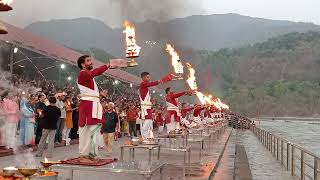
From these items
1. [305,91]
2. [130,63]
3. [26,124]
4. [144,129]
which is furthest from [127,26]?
[305,91]

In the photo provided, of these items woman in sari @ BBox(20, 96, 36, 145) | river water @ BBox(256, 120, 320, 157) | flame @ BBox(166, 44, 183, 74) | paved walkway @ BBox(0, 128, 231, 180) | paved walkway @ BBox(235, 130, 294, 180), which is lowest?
river water @ BBox(256, 120, 320, 157)

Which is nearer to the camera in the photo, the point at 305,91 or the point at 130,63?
the point at 130,63

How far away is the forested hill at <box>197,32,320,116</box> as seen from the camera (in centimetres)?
13862

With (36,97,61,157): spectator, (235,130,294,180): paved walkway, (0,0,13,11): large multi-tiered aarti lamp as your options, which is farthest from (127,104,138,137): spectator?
(0,0,13,11): large multi-tiered aarti lamp

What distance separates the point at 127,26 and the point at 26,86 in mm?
10707

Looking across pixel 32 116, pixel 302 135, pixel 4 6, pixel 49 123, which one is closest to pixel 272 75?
pixel 302 135

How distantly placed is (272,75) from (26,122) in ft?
509

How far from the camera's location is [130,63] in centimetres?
748

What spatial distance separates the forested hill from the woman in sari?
109038 mm

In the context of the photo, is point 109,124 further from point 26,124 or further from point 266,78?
point 266,78

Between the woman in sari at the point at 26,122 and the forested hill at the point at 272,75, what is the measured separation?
4293 inches

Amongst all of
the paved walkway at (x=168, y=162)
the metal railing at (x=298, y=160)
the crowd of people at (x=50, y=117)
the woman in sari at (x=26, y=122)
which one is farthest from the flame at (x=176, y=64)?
the woman in sari at (x=26, y=122)

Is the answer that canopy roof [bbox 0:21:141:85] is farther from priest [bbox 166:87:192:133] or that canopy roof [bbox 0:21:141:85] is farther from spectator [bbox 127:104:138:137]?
priest [bbox 166:87:192:133]

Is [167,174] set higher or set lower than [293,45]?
lower
